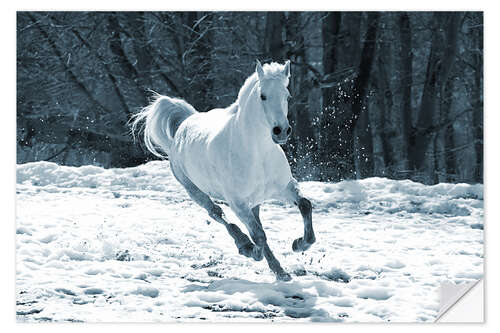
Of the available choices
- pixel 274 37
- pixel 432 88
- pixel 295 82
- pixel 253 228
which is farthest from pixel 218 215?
pixel 432 88

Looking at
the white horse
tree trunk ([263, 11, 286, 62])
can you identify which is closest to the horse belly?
the white horse

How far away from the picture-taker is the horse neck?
160 inches

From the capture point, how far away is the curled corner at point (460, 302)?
13.3 ft

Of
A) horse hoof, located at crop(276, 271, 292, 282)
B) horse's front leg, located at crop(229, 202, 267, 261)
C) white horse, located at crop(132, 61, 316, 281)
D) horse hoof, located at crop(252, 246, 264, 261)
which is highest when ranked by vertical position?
white horse, located at crop(132, 61, 316, 281)

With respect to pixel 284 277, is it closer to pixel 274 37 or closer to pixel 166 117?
pixel 166 117

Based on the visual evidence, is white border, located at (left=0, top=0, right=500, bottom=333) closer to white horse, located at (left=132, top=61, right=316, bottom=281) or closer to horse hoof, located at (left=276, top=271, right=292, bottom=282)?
horse hoof, located at (left=276, top=271, right=292, bottom=282)

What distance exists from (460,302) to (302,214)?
101cm

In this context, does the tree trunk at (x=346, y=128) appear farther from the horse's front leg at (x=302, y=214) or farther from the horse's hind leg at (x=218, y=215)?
the horse's front leg at (x=302, y=214)

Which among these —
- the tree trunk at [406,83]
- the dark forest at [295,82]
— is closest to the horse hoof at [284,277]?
the dark forest at [295,82]

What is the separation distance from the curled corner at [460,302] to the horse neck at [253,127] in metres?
1.29

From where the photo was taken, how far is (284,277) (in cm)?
416

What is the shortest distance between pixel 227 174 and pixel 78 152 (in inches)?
96.3
